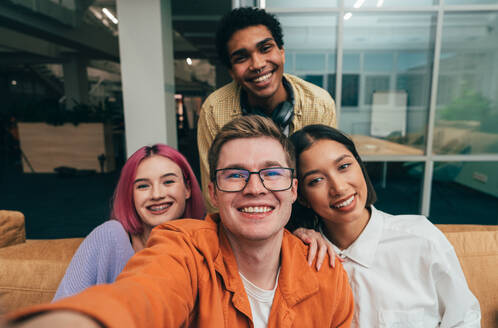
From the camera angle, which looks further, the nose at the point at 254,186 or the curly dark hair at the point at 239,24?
the curly dark hair at the point at 239,24

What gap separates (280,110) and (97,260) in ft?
4.31

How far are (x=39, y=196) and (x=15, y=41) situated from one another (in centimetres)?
722

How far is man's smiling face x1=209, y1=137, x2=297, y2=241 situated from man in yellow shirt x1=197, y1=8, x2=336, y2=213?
2.45 ft

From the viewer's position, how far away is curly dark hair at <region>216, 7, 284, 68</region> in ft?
5.66

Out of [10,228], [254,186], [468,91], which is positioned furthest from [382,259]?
[468,91]

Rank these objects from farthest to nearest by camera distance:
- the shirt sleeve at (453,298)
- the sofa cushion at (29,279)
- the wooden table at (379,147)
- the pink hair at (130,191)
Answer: the wooden table at (379,147)
the pink hair at (130,191)
the sofa cushion at (29,279)
the shirt sleeve at (453,298)

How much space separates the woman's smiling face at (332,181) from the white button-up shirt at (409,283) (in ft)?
0.65

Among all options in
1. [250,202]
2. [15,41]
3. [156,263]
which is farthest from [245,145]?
[15,41]

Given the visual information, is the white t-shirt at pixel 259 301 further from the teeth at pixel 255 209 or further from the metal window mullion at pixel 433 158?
the metal window mullion at pixel 433 158

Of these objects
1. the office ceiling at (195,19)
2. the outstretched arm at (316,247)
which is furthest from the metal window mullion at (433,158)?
the office ceiling at (195,19)

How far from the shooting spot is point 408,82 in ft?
11.8

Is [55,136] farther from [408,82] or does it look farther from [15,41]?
[408,82]

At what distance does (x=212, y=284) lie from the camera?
0.97 metres

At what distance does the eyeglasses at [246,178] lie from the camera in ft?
3.46
